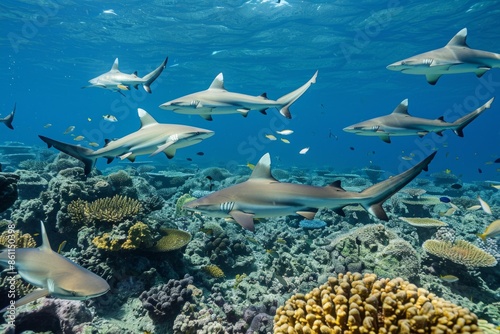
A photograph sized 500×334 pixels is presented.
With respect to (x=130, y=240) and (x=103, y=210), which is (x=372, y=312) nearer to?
(x=130, y=240)

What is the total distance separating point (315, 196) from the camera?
4004 mm

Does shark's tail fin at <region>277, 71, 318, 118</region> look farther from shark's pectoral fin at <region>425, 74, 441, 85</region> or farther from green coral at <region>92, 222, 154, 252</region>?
green coral at <region>92, 222, 154, 252</region>

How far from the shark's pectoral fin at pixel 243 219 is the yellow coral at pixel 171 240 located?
2847 millimetres

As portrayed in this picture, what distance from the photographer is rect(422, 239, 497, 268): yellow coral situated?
21.3 feet

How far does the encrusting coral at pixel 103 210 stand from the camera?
6344 millimetres

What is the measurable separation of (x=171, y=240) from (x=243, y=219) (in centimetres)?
335

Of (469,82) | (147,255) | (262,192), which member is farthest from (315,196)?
(469,82)

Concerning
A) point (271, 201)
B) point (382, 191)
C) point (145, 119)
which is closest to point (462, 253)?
point (382, 191)

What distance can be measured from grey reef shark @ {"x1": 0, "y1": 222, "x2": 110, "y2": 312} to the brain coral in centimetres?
233

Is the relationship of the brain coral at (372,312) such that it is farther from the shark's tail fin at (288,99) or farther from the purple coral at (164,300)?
the shark's tail fin at (288,99)

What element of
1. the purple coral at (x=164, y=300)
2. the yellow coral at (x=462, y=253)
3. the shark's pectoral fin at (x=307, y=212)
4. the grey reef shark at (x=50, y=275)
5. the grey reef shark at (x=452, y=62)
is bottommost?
the yellow coral at (x=462, y=253)

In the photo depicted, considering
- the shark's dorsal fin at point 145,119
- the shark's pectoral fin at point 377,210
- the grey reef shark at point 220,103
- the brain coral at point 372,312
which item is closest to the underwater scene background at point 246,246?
the brain coral at point 372,312

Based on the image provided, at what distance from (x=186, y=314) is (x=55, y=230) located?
15.9 feet

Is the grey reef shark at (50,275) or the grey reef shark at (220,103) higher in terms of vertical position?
the grey reef shark at (220,103)
